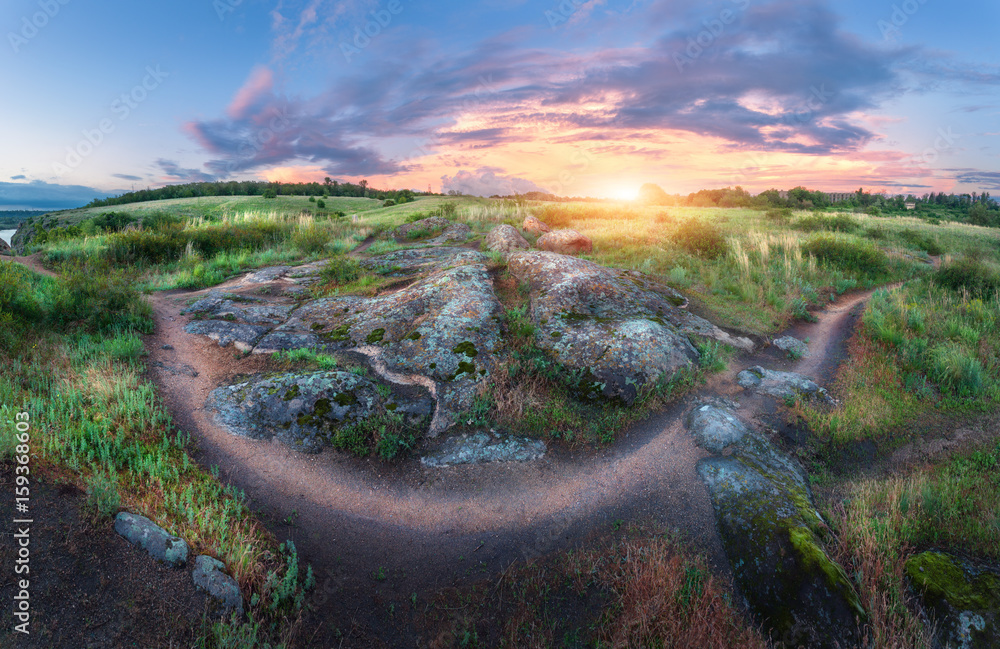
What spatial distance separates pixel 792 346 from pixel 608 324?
5.74 metres

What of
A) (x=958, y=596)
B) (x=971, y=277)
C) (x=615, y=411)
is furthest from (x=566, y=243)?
(x=958, y=596)

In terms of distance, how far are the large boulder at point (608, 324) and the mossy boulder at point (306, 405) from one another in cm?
358

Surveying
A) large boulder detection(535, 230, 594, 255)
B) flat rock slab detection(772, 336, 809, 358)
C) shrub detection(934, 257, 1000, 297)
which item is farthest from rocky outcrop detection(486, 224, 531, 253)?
shrub detection(934, 257, 1000, 297)

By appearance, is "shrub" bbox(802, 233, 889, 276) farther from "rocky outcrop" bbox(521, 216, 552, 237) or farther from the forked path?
the forked path

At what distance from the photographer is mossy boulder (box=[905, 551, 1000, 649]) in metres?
4.26

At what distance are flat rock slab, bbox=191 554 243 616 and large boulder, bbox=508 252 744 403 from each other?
6.35 metres

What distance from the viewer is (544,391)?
8492 millimetres

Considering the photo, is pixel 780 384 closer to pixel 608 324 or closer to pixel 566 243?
pixel 608 324

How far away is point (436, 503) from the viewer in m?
6.30

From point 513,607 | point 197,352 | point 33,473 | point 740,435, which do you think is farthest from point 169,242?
point 740,435

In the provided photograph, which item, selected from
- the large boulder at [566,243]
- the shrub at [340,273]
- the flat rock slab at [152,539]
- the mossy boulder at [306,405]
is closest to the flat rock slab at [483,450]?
the mossy boulder at [306,405]

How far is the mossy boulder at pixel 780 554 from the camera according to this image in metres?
4.56

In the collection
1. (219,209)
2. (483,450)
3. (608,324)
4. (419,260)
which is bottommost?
(483,450)

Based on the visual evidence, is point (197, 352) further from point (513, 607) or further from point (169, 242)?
point (169, 242)
